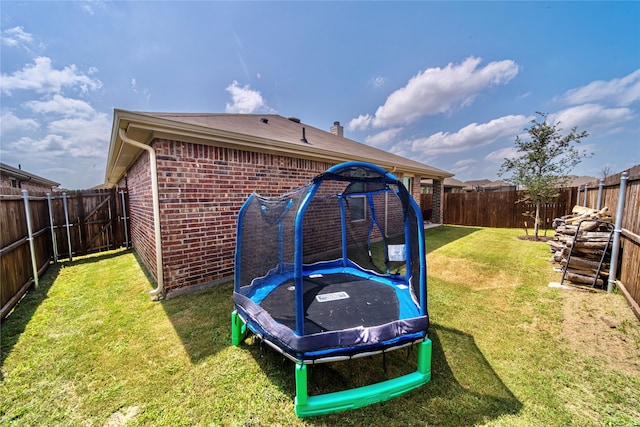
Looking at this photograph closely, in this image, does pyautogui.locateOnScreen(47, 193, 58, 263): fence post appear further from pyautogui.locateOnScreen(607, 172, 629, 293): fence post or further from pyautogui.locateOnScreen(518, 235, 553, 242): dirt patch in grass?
pyautogui.locateOnScreen(518, 235, 553, 242): dirt patch in grass

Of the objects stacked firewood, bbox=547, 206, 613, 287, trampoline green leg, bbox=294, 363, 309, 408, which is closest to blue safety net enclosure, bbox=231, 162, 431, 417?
trampoline green leg, bbox=294, 363, 309, 408

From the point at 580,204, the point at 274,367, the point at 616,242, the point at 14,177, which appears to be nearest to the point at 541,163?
the point at 580,204

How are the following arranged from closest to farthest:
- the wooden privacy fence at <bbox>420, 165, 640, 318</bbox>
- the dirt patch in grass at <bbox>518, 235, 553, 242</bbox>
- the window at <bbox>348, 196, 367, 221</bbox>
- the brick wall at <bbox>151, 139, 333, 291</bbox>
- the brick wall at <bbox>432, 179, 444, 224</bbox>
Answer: the wooden privacy fence at <bbox>420, 165, 640, 318</bbox>
the brick wall at <bbox>151, 139, 333, 291</bbox>
the window at <bbox>348, 196, 367, 221</bbox>
the dirt patch in grass at <bbox>518, 235, 553, 242</bbox>
the brick wall at <bbox>432, 179, 444, 224</bbox>

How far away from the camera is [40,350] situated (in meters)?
2.71

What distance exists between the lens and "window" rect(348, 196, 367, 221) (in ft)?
20.6

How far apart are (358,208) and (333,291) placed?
12.5ft

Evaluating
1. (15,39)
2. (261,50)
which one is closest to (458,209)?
(261,50)

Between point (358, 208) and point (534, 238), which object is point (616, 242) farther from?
point (534, 238)

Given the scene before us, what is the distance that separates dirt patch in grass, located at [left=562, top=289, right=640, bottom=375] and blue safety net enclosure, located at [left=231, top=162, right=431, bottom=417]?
6.63 feet

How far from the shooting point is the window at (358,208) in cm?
627

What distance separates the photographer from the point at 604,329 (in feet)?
9.91

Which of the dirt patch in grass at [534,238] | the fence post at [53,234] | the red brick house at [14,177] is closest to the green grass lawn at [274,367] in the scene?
the fence post at [53,234]

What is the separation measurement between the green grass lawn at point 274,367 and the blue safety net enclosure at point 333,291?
30 centimetres

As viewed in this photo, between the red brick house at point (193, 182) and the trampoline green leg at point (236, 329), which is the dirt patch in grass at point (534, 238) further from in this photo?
the trampoline green leg at point (236, 329)
